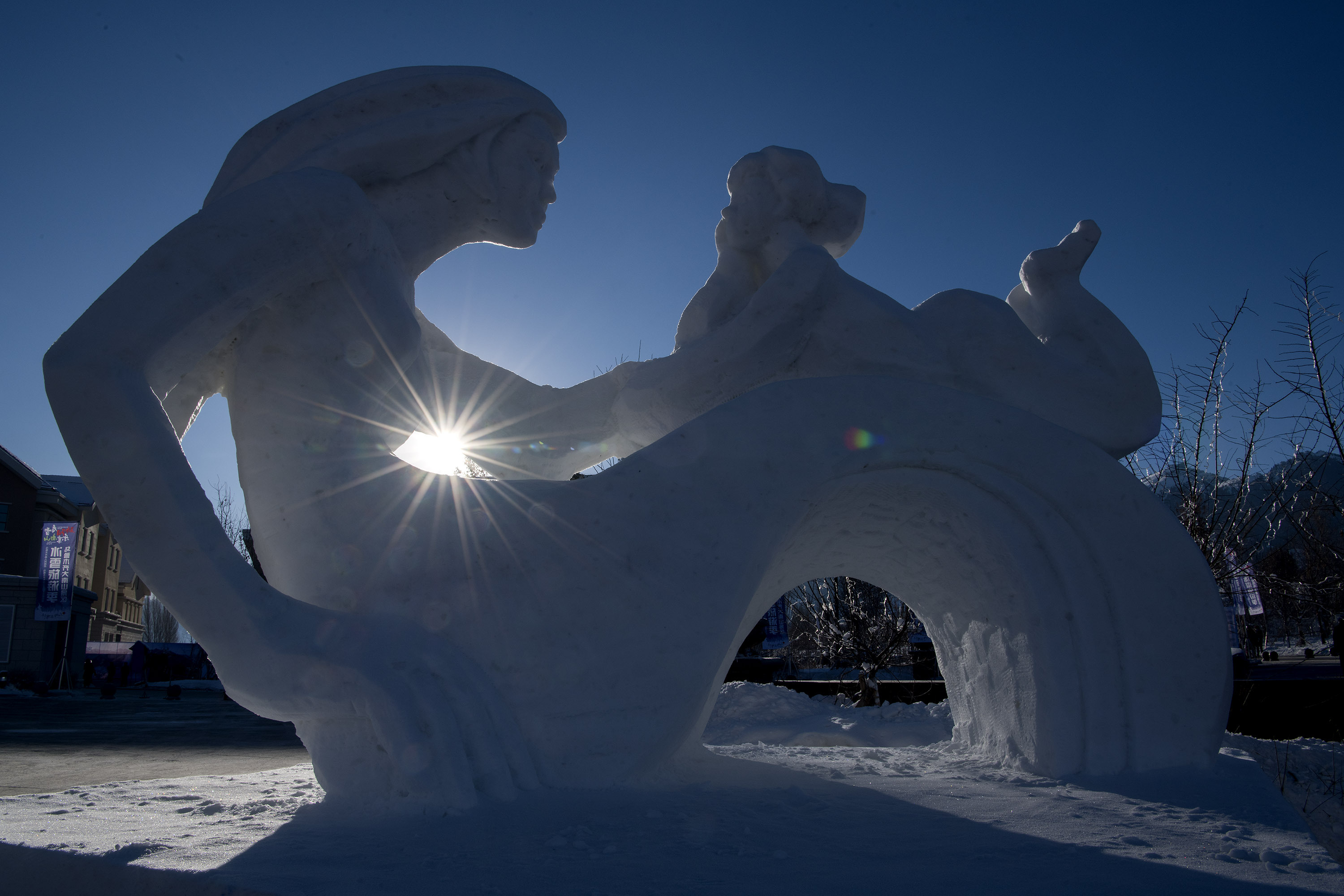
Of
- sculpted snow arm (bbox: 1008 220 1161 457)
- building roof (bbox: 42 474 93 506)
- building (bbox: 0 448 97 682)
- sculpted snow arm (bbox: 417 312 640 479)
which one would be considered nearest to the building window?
building (bbox: 0 448 97 682)

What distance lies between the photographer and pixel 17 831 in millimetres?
2465

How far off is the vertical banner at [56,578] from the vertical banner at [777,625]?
60.6ft

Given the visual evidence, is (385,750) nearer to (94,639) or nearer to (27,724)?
(27,724)

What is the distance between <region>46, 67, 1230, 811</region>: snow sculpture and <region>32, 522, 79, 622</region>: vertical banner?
23.1m

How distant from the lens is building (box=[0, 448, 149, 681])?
22062 mm

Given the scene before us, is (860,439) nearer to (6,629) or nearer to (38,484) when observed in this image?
(6,629)

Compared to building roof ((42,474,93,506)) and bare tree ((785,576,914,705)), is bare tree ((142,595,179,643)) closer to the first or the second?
building roof ((42,474,93,506))

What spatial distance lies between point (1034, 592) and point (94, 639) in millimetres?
40397

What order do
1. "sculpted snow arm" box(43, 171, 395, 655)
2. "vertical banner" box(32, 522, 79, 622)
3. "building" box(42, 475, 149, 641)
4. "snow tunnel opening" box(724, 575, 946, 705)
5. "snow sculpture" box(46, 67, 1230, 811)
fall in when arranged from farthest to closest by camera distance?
"building" box(42, 475, 149, 641)
"vertical banner" box(32, 522, 79, 622)
"snow tunnel opening" box(724, 575, 946, 705)
"snow sculpture" box(46, 67, 1230, 811)
"sculpted snow arm" box(43, 171, 395, 655)

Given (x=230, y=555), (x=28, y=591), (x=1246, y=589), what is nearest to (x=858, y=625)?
(x=1246, y=589)

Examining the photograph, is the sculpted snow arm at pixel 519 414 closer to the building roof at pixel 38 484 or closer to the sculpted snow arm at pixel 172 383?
the sculpted snow arm at pixel 172 383

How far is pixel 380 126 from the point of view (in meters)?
3.22

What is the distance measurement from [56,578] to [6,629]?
9.55ft

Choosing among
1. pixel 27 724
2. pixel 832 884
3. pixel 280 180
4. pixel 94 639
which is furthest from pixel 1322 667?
pixel 94 639
